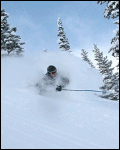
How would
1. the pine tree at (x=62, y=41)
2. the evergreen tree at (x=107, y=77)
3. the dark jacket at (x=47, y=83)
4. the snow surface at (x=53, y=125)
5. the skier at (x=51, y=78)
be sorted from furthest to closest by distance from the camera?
the pine tree at (x=62, y=41) → the evergreen tree at (x=107, y=77) → the skier at (x=51, y=78) → the dark jacket at (x=47, y=83) → the snow surface at (x=53, y=125)

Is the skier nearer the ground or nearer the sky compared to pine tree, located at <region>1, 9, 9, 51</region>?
nearer the ground

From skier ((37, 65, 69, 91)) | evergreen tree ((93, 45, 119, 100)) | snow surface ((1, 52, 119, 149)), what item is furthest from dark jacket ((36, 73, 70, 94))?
evergreen tree ((93, 45, 119, 100))

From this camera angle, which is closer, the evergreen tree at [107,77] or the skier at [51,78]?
the skier at [51,78]

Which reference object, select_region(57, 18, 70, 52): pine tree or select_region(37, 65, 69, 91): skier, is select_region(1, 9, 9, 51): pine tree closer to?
select_region(57, 18, 70, 52): pine tree

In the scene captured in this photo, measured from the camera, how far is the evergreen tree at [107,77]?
2027cm

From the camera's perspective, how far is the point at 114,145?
3047 mm

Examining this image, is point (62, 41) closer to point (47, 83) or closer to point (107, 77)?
point (107, 77)

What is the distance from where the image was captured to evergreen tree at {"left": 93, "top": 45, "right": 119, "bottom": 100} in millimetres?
20275

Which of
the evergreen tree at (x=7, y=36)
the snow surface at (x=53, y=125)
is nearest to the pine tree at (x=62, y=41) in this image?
the evergreen tree at (x=7, y=36)

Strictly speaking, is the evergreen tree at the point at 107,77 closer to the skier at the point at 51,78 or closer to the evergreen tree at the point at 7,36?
the skier at the point at 51,78

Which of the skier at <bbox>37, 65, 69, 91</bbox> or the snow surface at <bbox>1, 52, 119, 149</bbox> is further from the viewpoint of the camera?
the skier at <bbox>37, 65, 69, 91</bbox>

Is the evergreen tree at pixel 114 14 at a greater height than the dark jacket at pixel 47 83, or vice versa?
the evergreen tree at pixel 114 14

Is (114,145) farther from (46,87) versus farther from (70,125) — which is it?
(46,87)

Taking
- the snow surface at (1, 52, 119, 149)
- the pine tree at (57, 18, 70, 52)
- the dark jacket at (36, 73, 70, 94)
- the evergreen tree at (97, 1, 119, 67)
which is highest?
the pine tree at (57, 18, 70, 52)
